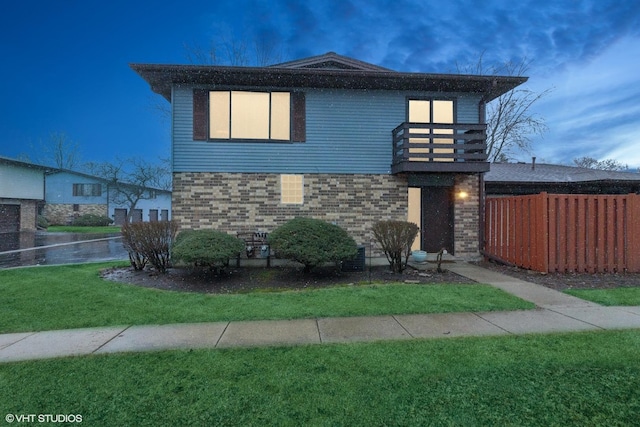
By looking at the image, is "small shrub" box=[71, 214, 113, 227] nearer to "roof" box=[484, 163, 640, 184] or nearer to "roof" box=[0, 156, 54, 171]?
"roof" box=[0, 156, 54, 171]

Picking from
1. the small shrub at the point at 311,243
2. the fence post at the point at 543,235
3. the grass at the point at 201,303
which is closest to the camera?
the grass at the point at 201,303

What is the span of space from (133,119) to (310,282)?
192067 millimetres

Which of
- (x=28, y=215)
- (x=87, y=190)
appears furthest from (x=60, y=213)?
(x=28, y=215)

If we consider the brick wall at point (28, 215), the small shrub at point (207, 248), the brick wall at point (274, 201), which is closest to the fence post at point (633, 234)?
the brick wall at point (274, 201)

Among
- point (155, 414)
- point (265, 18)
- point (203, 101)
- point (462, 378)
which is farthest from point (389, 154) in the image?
point (265, 18)

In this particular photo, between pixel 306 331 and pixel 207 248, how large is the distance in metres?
4.08

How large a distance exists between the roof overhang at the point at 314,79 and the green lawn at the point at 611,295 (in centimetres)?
660

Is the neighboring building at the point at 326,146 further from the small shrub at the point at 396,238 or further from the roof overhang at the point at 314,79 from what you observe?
the small shrub at the point at 396,238

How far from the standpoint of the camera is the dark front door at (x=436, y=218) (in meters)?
11.1

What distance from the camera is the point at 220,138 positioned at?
10.2 m

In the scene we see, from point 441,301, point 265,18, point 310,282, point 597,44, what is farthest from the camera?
point 265,18

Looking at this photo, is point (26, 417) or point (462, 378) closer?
point (26, 417)

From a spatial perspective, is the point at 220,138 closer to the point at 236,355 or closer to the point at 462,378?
the point at 236,355

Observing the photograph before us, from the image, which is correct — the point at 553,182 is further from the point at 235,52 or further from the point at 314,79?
the point at 235,52
